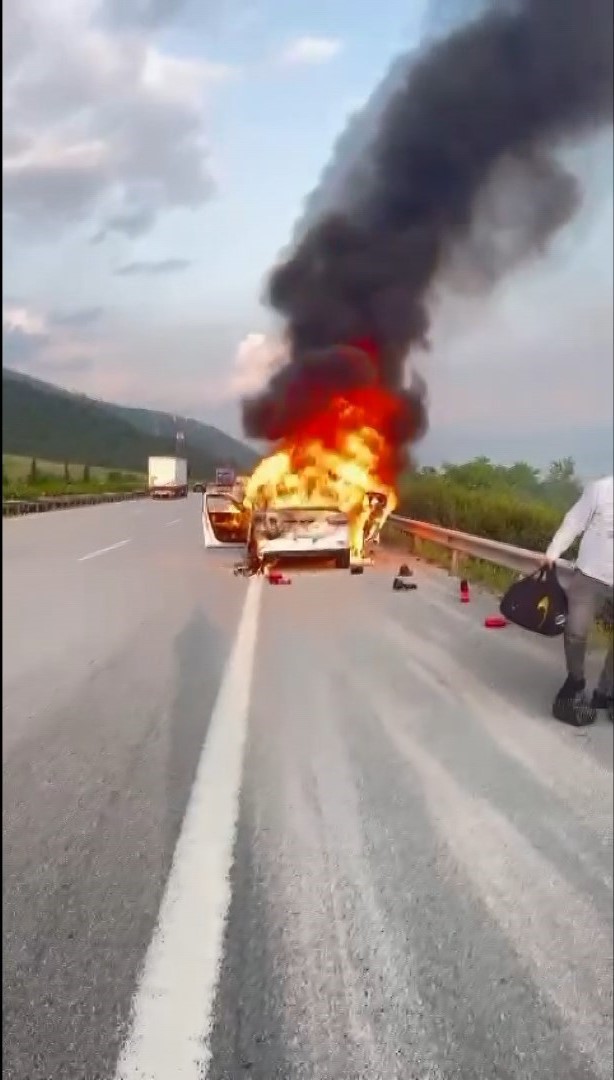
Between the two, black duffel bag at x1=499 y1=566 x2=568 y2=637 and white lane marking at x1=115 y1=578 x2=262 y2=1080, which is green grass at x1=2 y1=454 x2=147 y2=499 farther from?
black duffel bag at x1=499 y1=566 x2=568 y2=637

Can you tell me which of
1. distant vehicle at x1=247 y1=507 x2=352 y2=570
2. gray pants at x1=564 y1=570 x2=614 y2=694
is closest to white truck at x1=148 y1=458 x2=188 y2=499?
distant vehicle at x1=247 y1=507 x2=352 y2=570

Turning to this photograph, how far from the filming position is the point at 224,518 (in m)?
1.79

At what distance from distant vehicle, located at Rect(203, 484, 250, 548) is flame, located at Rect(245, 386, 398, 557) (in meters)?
0.04

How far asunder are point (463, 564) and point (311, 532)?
248 mm

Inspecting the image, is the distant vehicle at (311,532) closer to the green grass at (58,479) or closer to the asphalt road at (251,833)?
the asphalt road at (251,833)

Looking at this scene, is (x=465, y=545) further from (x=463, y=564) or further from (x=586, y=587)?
(x=586, y=587)

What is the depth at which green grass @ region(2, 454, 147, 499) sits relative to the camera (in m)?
1.25

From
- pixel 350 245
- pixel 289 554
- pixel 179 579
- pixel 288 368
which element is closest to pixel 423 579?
pixel 289 554

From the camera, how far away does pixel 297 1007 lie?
1.79m

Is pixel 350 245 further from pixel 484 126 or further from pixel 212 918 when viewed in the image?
pixel 212 918

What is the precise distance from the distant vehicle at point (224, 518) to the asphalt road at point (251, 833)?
0.03 meters

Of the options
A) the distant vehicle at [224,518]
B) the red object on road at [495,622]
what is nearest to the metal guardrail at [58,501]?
the distant vehicle at [224,518]

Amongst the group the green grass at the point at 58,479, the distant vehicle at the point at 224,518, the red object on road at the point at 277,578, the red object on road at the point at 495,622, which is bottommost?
the red object on road at the point at 495,622

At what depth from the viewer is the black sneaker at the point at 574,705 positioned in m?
1.49
